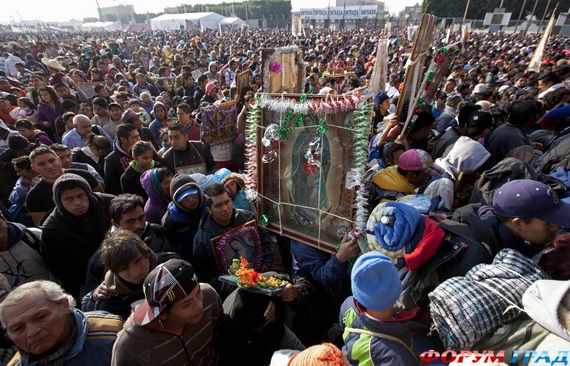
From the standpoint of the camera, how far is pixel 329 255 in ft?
9.05

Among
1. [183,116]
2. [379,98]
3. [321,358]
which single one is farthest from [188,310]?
[379,98]

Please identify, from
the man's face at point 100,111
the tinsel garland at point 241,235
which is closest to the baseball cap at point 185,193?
the tinsel garland at point 241,235

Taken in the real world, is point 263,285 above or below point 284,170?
below

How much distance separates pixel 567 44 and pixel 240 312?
3230cm

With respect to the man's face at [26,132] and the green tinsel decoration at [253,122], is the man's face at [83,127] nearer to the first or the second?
the man's face at [26,132]

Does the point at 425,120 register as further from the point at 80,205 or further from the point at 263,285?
the point at 80,205

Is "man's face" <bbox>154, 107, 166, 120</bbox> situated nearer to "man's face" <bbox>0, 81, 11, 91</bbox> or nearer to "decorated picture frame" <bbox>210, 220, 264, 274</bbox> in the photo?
→ "decorated picture frame" <bbox>210, 220, 264, 274</bbox>

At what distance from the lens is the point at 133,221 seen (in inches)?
113

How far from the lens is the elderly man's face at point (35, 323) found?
1658mm

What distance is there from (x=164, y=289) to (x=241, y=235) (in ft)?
3.97

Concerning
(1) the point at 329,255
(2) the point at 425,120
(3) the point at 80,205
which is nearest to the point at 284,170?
(1) the point at 329,255

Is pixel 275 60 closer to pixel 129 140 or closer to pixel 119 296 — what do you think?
pixel 129 140

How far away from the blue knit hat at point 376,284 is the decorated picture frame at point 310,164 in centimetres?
54

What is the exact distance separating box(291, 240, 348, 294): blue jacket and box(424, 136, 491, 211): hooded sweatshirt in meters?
1.17
